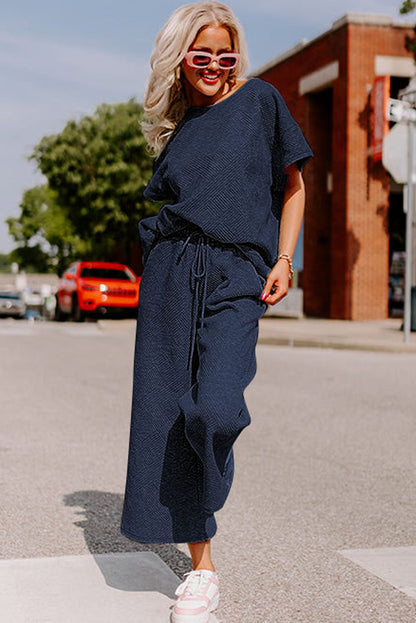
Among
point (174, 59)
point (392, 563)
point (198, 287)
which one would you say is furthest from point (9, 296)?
point (198, 287)

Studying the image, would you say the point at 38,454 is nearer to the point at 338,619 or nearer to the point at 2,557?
the point at 2,557

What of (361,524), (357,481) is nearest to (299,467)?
(357,481)

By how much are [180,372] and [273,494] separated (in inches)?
84.9

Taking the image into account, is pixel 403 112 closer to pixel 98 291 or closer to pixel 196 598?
pixel 98 291

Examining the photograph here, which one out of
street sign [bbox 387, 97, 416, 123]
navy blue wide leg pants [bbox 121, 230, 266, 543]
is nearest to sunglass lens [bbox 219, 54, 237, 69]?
navy blue wide leg pants [bbox 121, 230, 266, 543]

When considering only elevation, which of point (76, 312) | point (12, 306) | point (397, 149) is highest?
point (397, 149)

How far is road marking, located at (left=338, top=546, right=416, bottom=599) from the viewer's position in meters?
3.29

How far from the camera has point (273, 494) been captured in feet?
16.0

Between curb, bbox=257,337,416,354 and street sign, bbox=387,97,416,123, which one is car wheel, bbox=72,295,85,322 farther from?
street sign, bbox=387,97,416,123

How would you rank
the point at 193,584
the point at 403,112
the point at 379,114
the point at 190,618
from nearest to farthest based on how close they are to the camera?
the point at 190,618 → the point at 193,584 → the point at 403,112 → the point at 379,114

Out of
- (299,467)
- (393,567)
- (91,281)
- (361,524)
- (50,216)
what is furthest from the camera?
(50,216)

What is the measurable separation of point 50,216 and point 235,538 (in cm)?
8891

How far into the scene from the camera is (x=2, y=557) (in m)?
3.60

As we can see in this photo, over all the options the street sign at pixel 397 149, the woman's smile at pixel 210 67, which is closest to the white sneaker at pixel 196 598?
the woman's smile at pixel 210 67
